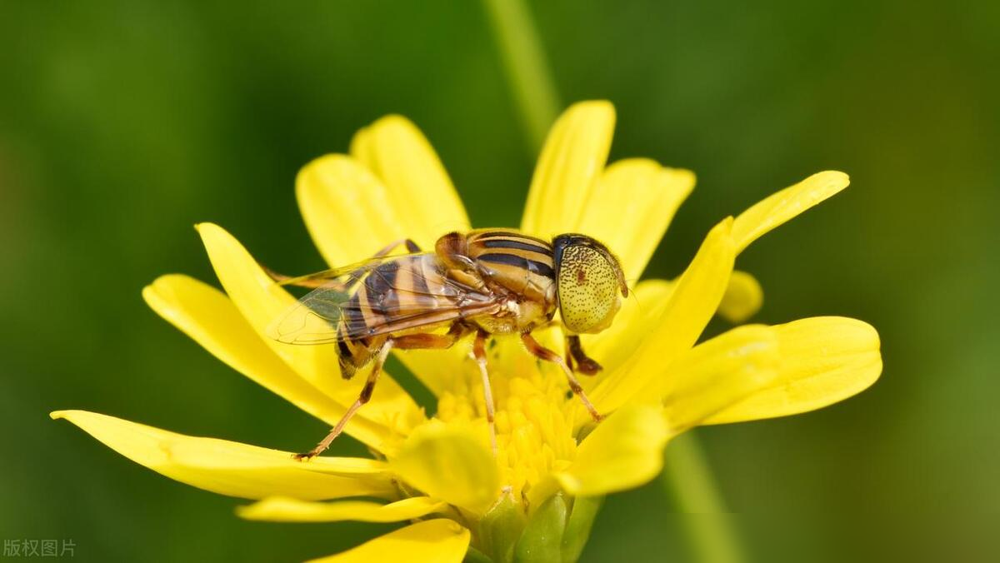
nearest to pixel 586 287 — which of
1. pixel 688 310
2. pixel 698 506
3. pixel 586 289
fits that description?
pixel 586 289

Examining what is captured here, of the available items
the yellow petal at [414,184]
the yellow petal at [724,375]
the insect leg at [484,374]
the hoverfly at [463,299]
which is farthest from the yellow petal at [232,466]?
the yellow petal at [414,184]

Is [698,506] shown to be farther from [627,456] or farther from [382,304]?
[627,456]

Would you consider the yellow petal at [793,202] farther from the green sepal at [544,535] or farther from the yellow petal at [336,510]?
the yellow petal at [336,510]

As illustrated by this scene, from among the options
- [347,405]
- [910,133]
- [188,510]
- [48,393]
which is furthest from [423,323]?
[910,133]

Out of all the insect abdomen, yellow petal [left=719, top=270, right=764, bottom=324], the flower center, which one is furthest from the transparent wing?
yellow petal [left=719, top=270, right=764, bottom=324]

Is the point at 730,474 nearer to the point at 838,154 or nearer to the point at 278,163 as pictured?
the point at 838,154

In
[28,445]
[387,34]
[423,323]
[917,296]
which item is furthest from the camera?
[387,34]

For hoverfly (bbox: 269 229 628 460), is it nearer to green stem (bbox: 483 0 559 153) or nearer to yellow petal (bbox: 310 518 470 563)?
yellow petal (bbox: 310 518 470 563)
